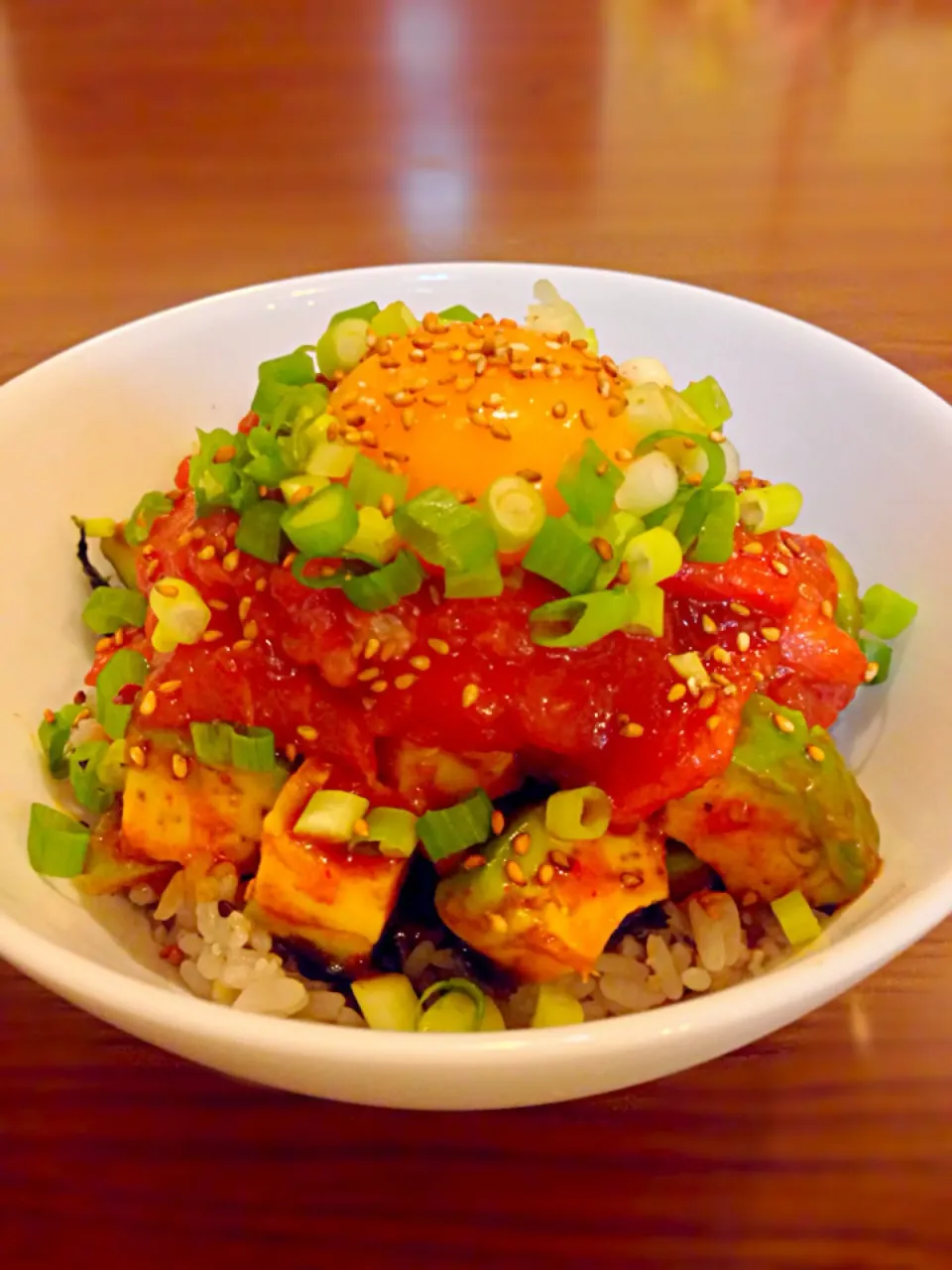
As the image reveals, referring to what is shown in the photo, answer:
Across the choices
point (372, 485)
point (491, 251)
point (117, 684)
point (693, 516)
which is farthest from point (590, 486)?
point (491, 251)

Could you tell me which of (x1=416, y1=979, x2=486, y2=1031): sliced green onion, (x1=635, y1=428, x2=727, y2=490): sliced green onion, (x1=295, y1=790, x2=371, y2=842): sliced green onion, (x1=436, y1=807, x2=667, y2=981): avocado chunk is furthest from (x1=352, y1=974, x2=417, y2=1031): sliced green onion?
(x1=635, y1=428, x2=727, y2=490): sliced green onion

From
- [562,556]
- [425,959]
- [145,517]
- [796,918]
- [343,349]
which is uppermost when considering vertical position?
[343,349]

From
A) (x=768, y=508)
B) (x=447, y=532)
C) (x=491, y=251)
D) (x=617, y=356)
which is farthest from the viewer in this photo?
(x=491, y=251)

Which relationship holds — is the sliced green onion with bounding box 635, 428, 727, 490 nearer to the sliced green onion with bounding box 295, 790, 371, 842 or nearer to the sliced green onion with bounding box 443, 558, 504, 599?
the sliced green onion with bounding box 443, 558, 504, 599

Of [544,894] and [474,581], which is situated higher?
[474,581]

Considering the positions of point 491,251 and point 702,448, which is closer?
point 702,448

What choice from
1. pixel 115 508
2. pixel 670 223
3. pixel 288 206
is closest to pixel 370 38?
pixel 288 206

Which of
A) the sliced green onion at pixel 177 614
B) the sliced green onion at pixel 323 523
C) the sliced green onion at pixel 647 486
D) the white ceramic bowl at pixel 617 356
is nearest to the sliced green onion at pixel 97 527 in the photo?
the white ceramic bowl at pixel 617 356

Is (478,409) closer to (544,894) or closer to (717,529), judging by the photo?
(717,529)

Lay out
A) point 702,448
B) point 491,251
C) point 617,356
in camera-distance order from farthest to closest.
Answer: point 491,251
point 617,356
point 702,448
